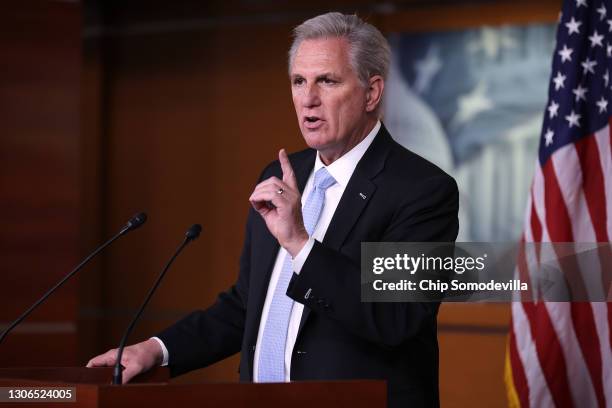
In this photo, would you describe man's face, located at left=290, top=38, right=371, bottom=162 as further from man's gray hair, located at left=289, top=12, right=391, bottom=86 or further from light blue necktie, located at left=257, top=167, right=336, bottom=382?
light blue necktie, located at left=257, top=167, right=336, bottom=382

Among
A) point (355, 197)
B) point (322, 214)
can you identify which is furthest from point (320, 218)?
point (355, 197)

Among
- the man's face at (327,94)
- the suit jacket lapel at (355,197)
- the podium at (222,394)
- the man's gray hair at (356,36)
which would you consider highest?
the man's gray hair at (356,36)

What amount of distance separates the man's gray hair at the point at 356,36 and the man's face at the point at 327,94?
16 mm

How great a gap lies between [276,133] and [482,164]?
1347 mm

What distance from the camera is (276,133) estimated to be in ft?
20.1

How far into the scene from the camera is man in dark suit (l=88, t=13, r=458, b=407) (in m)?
2.22

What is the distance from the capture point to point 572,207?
367cm

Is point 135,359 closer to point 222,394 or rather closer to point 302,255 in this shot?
point 302,255

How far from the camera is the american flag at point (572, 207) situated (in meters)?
3.57

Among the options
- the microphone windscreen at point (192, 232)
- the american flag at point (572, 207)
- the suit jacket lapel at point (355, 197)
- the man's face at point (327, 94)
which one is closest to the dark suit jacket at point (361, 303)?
the suit jacket lapel at point (355, 197)

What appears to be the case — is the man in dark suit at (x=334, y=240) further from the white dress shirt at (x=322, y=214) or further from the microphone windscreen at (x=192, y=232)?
the microphone windscreen at (x=192, y=232)

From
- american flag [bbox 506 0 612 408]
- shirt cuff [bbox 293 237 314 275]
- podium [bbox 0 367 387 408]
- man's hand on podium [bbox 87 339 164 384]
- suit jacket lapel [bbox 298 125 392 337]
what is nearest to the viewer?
podium [bbox 0 367 387 408]

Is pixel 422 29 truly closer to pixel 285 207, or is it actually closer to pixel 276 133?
pixel 276 133

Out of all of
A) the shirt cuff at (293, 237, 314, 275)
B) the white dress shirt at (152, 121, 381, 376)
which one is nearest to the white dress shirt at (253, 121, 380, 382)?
the white dress shirt at (152, 121, 381, 376)
